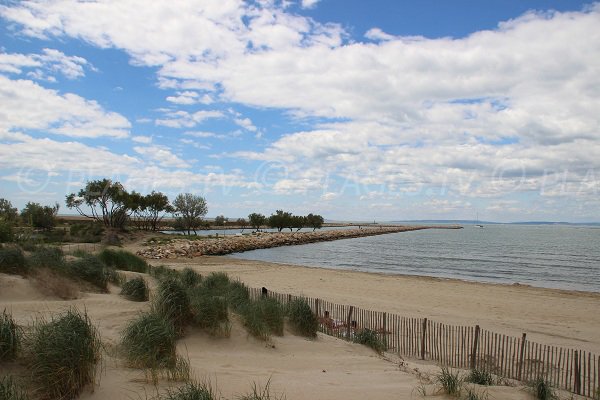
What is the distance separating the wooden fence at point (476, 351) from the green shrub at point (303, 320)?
147 centimetres

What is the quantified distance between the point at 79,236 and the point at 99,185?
1015 cm

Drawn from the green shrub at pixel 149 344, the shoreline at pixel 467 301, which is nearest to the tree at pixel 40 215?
the shoreline at pixel 467 301

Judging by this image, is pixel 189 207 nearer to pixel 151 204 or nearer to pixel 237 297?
pixel 151 204

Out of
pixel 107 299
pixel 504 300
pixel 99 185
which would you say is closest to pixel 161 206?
pixel 99 185

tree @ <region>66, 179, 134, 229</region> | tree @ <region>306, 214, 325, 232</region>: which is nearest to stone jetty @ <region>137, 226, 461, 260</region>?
tree @ <region>66, 179, 134, 229</region>

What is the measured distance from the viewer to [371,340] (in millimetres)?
11781

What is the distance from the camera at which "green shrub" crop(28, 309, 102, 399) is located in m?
5.40

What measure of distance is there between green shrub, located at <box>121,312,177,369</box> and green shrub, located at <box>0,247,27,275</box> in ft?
20.0

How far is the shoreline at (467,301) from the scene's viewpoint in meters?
17.4

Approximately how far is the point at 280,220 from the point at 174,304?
108 m

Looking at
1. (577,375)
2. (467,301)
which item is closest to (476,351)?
(577,375)

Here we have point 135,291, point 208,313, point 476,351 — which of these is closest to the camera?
point 208,313

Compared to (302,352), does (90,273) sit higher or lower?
higher

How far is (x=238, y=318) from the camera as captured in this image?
34.4ft
